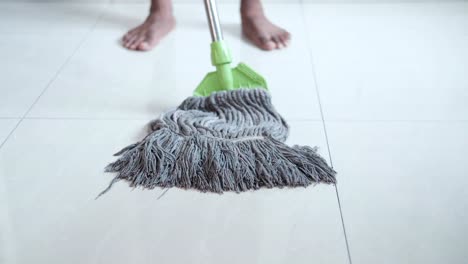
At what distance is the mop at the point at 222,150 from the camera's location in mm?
823

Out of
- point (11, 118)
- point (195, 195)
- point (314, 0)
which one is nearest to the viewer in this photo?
point (195, 195)

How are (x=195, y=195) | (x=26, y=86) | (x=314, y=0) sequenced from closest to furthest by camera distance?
(x=195, y=195) → (x=26, y=86) → (x=314, y=0)

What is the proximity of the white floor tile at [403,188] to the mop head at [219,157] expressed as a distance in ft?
0.23

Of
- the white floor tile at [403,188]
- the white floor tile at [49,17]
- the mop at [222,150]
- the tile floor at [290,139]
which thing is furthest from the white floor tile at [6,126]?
the white floor tile at [403,188]

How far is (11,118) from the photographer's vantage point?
103 cm

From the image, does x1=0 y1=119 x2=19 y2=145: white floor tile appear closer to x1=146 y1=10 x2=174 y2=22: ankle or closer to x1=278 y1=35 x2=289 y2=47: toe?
x1=146 y1=10 x2=174 y2=22: ankle

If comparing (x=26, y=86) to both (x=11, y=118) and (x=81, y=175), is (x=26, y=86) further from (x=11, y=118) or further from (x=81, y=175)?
(x=81, y=175)

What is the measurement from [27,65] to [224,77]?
0.56m

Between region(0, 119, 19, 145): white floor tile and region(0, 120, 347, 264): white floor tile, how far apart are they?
0.09 metres

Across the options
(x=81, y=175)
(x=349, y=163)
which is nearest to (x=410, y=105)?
(x=349, y=163)

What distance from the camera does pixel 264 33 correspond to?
4.53 ft

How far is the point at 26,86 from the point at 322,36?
813 mm

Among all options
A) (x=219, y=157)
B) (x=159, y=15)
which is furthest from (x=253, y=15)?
(x=219, y=157)

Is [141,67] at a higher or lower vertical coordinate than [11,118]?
higher
